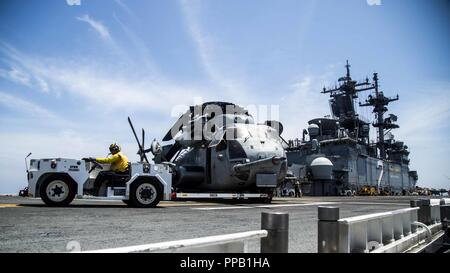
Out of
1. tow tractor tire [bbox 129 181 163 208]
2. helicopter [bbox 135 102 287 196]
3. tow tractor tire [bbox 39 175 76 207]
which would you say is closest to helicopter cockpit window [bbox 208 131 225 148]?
helicopter [bbox 135 102 287 196]

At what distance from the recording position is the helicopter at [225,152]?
16891mm

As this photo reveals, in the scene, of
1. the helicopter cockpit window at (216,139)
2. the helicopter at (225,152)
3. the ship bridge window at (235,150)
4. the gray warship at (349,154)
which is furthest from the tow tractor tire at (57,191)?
the gray warship at (349,154)

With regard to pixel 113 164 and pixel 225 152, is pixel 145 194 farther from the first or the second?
pixel 225 152

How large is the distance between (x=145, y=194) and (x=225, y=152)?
6.32 m

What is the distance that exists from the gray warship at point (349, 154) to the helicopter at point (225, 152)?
26.8 m

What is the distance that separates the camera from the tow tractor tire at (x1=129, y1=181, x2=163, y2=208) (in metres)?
11.6

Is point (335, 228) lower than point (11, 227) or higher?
higher

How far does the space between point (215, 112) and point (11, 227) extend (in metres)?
13.8

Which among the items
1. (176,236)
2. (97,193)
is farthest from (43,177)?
(176,236)

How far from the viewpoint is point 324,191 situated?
52031 mm

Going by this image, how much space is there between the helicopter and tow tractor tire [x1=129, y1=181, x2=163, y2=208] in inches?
175

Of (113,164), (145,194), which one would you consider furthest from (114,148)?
(145,194)

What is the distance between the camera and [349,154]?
2174 inches
